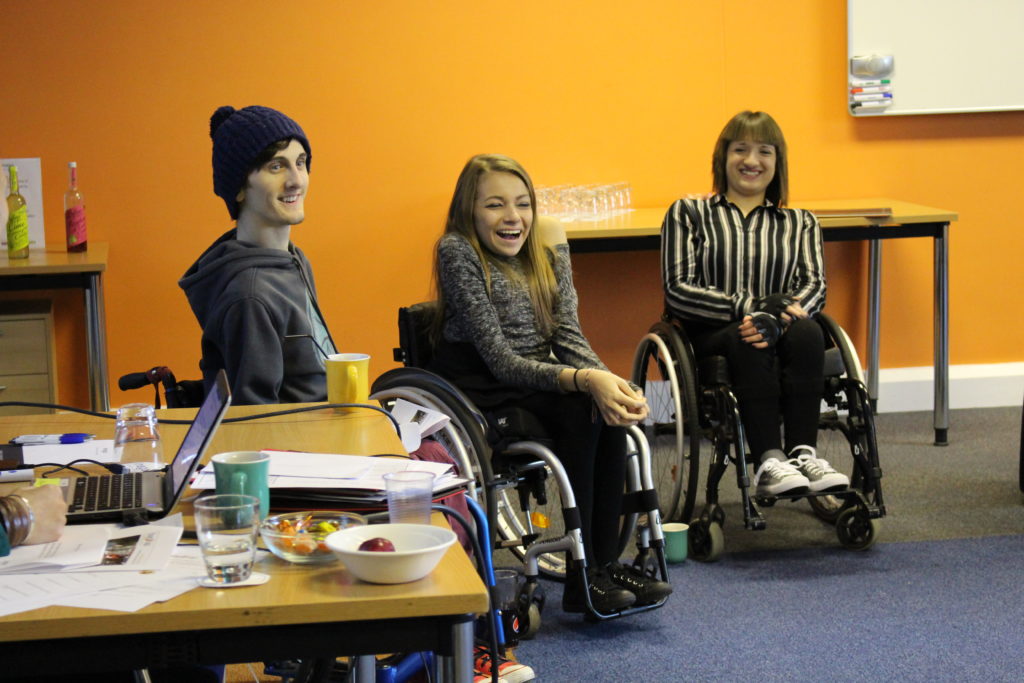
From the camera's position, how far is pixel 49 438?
1.77m

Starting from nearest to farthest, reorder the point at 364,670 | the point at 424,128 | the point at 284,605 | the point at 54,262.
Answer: the point at 284,605 < the point at 364,670 < the point at 54,262 < the point at 424,128

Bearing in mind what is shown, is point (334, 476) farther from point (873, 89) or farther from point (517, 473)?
point (873, 89)

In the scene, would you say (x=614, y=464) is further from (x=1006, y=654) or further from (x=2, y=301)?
(x=2, y=301)

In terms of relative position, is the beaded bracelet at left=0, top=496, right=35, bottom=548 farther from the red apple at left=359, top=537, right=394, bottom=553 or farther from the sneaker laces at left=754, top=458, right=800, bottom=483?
the sneaker laces at left=754, top=458, right=800, bottom=483

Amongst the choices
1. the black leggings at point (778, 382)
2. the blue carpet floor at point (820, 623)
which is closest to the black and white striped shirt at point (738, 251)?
the black leggings at point (778, 382)

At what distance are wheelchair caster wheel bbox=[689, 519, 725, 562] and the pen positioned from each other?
70.7 inches

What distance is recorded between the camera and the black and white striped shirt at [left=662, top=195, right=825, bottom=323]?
135 inches

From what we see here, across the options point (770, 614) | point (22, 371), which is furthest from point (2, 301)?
point (770, 614)

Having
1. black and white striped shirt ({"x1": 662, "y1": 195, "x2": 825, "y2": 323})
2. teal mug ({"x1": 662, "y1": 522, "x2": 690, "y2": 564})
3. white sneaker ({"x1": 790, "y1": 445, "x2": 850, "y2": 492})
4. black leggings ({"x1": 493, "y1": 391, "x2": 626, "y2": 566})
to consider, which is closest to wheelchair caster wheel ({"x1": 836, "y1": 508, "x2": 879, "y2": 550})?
white sneaker ({"x1": 790, "y1": 445, "x2": 850, "y2": 492})

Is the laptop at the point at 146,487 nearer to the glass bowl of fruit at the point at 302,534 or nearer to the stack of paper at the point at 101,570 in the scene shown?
the stack of paper at the point at 101,570

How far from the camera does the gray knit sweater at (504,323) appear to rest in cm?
271

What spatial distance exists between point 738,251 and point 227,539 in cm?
254

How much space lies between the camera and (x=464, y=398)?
2553 millimetres

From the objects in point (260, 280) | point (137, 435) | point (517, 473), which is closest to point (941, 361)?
point (517, 473)
